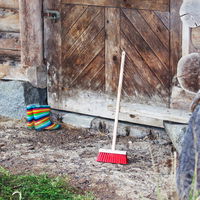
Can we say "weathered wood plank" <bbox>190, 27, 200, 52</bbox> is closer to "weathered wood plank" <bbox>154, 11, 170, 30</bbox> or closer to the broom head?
"weathered wood plank" <bbox>154, 11, 170, 30</bbox>

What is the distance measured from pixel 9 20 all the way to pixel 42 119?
112cm

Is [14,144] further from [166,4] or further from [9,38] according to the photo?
[166,4]

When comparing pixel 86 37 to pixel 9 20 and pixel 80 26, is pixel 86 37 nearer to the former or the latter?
pixel 80 26

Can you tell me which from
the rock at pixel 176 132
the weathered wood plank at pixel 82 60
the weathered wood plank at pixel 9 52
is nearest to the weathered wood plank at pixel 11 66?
the weathered wood plank at pixel 9 52

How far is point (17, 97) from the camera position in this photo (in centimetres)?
704

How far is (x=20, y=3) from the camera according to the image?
6754 millimetres

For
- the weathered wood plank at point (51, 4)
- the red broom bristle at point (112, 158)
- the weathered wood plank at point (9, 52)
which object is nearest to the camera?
the red broom bristle at point (112, 158)

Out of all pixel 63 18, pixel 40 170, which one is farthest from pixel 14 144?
pixel 63 18

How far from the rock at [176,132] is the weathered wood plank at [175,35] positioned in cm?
48

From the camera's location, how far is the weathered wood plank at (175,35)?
5.84 m

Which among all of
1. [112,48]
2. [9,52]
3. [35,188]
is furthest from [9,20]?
[35,188]

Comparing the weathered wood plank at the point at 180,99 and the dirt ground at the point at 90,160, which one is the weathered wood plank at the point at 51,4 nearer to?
the dirt ground at the point at 90,160

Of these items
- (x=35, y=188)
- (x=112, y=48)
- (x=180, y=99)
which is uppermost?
(x=112, y=48)

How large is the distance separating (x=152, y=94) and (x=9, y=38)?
5.85 feet
